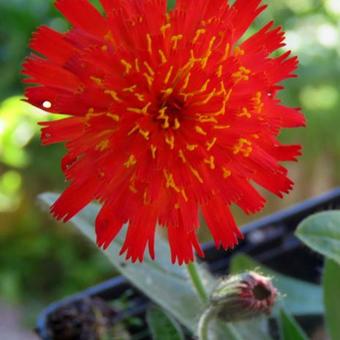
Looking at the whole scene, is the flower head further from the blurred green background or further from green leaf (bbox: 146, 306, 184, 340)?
the blurred green background

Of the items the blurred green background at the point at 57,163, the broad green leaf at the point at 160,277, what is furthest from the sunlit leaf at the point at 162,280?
the blurred green background at the point at 57,163

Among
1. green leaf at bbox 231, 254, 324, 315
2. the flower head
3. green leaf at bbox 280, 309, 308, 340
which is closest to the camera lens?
the flower head

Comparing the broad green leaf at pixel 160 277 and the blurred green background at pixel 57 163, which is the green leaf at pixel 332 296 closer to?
the broad green leaf at pixel 160 277

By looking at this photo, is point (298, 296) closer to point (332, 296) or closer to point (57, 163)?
point (332, 296)

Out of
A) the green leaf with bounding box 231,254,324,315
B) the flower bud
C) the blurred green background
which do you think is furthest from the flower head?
the blurred green background

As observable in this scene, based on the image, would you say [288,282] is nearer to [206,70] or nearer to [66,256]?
[206,70]

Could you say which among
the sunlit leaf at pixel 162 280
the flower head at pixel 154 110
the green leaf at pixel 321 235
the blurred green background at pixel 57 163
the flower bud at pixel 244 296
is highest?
the flower head at pixel 154 110

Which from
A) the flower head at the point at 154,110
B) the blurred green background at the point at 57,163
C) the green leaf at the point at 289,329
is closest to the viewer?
the flower head at the point at 154,110

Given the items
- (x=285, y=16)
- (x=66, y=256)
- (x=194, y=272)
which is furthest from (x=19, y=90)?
(x=194, y=272)
